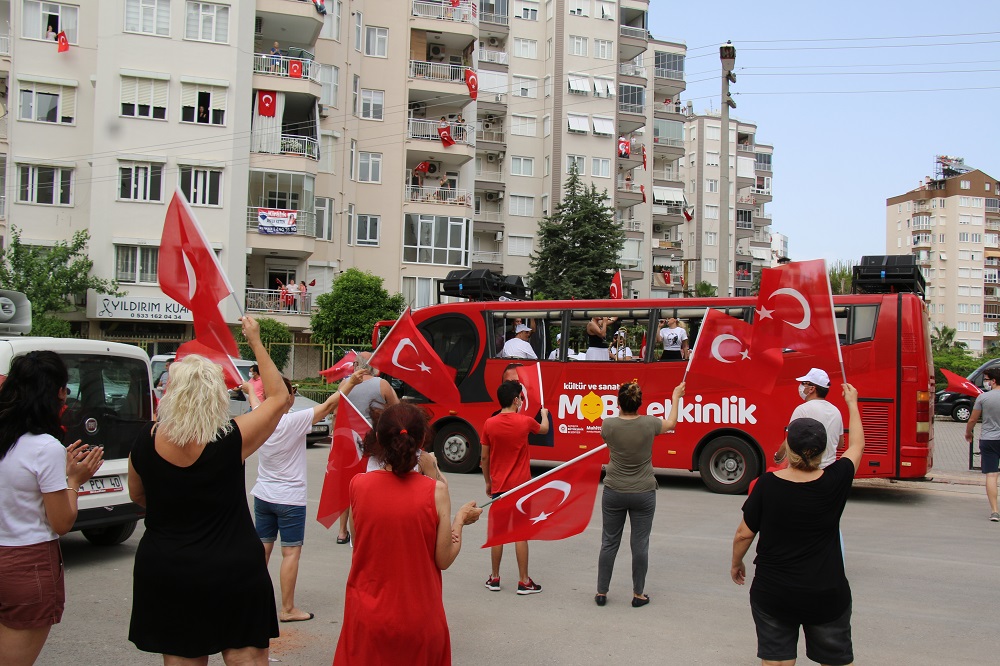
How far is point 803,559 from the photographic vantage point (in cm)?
443

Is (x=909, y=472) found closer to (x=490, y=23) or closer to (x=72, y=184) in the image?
(x=72, y=184)

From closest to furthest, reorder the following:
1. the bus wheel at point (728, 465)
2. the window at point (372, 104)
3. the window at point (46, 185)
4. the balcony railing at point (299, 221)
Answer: the bus wheel at point (728, 465) → the window at point (46, 185) → the balcony railing at point (299, 221) → the window at point (372, 104)

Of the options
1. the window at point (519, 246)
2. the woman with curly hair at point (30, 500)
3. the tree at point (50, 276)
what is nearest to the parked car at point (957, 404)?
the window at point (519, 246)

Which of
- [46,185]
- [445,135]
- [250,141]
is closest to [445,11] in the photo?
[445,135]

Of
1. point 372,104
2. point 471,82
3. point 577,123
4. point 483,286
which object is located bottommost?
point 483,286

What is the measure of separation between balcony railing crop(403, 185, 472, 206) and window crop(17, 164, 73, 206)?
14.3 metres

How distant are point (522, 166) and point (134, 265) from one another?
1032 inches

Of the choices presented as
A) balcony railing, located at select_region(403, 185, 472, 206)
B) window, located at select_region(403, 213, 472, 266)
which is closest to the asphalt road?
window, located at select_region(403, 213, 472, 266)

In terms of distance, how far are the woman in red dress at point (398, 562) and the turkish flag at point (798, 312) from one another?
11.9 feet

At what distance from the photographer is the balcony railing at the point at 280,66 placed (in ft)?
121

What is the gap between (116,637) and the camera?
20.7 ft

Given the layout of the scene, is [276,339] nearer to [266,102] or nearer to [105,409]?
[266,102]

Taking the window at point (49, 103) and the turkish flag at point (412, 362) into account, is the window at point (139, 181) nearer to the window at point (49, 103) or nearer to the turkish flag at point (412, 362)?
the window at point (49, 103)

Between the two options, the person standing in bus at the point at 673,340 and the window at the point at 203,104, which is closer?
the person standing in bus at the point at 673,340
